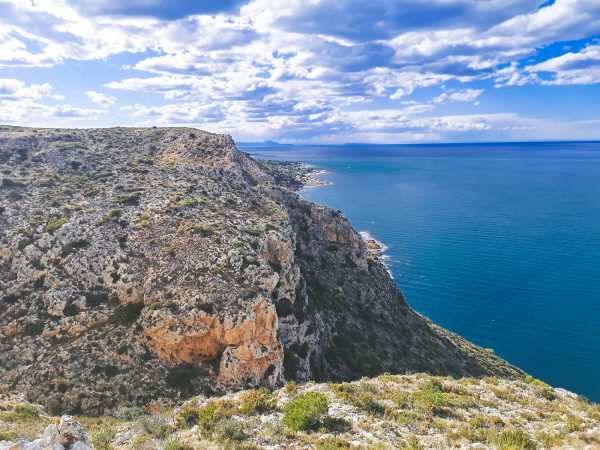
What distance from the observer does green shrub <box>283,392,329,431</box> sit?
58.5ft

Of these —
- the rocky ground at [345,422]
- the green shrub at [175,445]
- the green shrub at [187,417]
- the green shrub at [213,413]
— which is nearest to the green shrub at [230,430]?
the rocky ground at [345,422]

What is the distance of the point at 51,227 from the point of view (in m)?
37.4

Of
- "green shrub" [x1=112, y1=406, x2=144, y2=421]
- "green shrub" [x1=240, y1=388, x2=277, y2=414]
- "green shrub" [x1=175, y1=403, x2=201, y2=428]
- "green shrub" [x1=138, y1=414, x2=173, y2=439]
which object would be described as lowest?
"green shrub" [x1=112, y1=406, x2=144, y2=421]

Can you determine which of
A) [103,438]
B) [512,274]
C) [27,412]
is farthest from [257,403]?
[512,274]

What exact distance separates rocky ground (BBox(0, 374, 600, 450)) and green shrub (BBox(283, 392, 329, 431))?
40mm

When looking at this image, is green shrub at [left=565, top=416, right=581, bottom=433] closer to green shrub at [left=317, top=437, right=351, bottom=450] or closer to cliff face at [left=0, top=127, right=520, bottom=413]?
green shrub at [left=317, top=437, right=351, bottom=450]

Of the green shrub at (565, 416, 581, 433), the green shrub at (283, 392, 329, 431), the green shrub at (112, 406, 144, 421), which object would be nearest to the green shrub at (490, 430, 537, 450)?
the green shrub at (565, 416, 581, 433)

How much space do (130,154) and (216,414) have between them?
149 ft

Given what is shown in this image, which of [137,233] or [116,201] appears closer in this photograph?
[137,233]

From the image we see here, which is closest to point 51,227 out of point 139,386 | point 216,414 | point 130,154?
point 139,386

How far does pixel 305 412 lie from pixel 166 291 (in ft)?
57.0

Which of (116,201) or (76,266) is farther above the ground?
(116,201)

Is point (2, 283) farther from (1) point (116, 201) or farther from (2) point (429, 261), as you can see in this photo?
(2) point (429, 261)

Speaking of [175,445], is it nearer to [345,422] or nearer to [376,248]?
[345,422]
